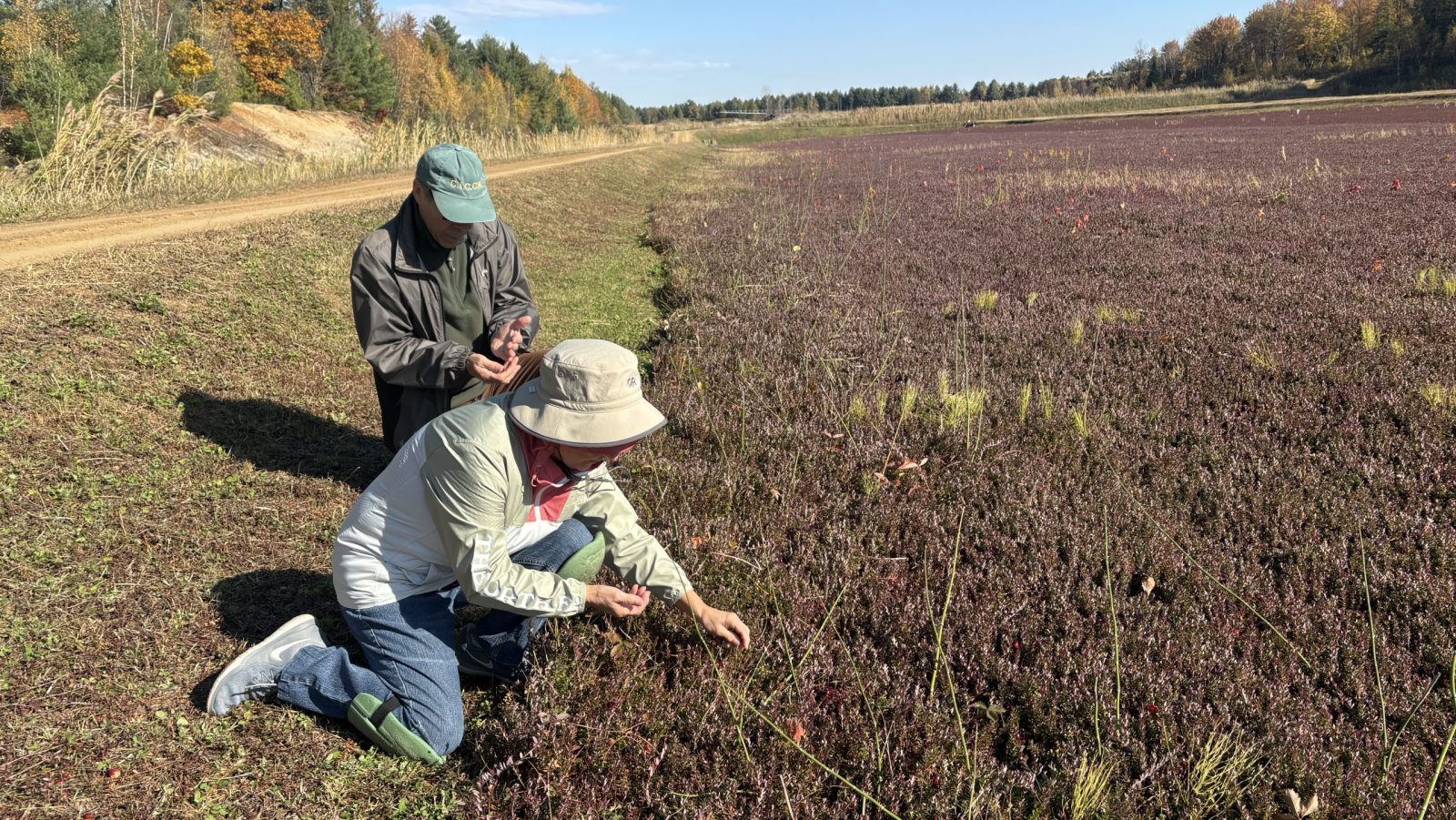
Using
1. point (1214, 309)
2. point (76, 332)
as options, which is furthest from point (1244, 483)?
point (76, 332)

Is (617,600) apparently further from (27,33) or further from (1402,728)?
(27,33)

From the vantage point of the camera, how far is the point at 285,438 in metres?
5.27

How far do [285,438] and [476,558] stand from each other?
3.53 meters

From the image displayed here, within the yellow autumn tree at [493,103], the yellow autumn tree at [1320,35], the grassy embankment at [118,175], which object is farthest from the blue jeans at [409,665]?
the yellow autumn tree at [1320,35]

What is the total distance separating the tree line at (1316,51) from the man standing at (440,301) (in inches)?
3485

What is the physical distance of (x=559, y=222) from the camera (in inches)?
598

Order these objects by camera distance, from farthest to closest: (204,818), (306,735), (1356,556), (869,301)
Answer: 1. (869,301)
2. (1356,556)
3. (306,735)
4. (204,818)

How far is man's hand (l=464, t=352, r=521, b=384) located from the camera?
3.69 metres

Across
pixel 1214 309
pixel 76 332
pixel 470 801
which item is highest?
pixel 76 332

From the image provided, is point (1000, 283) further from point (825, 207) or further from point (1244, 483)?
point (825, 207)

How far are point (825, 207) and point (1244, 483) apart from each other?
12357 millimetres

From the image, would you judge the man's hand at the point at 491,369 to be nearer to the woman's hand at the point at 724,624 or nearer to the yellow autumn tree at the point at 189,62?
the woman's hand at the point at 724,624

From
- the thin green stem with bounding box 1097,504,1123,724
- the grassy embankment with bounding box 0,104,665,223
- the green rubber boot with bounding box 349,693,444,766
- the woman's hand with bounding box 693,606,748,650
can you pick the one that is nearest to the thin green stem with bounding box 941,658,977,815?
the thin green stem with bounding box 1097,504,1123,724

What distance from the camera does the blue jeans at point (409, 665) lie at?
2760 mm
